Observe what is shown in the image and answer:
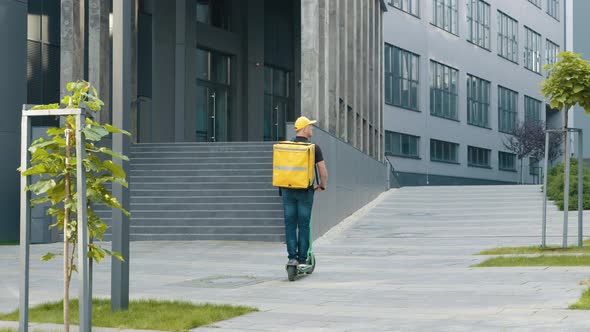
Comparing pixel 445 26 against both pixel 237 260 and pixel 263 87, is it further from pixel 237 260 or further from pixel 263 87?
pixel 237 260

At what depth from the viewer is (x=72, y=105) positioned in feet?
19.0

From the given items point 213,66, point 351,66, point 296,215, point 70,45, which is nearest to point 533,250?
point 296,215

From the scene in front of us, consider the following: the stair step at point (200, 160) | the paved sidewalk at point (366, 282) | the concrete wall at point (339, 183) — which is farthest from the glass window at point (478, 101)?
the stair step at point (200, 160)

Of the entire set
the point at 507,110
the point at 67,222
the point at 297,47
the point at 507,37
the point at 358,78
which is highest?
the point at 507,37

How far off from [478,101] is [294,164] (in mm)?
49779

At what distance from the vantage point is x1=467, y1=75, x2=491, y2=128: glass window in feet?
190

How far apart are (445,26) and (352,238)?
37.0m

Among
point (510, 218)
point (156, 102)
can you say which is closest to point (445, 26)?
point (156, 102)

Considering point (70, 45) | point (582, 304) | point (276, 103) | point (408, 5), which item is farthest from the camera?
point (408, 5)

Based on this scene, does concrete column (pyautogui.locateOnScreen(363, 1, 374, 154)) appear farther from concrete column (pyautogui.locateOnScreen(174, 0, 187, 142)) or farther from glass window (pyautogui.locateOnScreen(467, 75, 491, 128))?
glass window (pyautogui.locateOnScreen(467, 75, 491, 128))

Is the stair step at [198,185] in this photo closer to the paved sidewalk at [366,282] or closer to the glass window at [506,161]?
the paved sidewalk at [366,282]

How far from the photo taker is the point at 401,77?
4903 centimetres

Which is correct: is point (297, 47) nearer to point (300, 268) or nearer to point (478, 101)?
point (478, 101)

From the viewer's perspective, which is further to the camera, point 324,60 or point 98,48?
point 98,48
